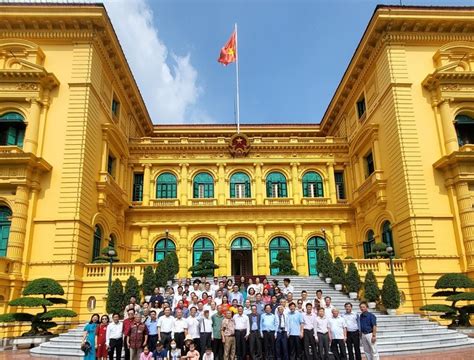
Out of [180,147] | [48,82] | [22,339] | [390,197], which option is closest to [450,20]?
[390,197]

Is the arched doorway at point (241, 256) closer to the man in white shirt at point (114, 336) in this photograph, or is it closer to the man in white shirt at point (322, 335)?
the man in white shirt at point (322, 335)

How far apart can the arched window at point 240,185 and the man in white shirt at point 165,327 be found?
1877 cm

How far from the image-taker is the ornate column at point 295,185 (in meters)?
27.7

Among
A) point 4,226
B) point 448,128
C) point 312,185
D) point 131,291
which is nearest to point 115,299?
point 131,291

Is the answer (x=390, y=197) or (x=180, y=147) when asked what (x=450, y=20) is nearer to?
(x=390, y=197)

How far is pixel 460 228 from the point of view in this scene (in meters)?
18.5

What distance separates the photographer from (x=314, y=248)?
27.0 m

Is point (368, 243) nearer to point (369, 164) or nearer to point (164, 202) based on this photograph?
point (369, 164)

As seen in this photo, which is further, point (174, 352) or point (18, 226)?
point (18, 226)

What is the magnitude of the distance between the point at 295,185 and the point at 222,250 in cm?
740

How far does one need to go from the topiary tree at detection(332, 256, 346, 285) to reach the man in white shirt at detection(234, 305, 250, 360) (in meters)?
10.3

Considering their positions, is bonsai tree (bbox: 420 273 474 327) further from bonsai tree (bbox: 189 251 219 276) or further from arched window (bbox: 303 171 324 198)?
arched window (bbox: 303 171 324 198)

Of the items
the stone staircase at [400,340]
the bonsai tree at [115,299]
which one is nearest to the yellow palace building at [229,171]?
the bonsai tree at [115,299]

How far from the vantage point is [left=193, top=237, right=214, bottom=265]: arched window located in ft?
86.5
